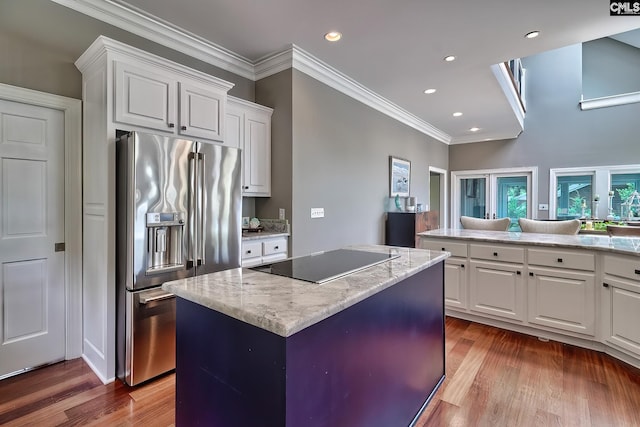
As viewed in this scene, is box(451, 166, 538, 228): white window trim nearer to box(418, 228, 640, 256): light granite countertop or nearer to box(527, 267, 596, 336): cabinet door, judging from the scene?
box(418, 228, 640, 256): light granite countertop

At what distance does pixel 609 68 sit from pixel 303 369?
797 centimetres

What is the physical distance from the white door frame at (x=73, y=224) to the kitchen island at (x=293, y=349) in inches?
69.4

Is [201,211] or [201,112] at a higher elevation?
[201,112]

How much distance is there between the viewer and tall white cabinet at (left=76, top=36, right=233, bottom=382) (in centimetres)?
212

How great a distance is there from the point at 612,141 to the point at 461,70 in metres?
4.14

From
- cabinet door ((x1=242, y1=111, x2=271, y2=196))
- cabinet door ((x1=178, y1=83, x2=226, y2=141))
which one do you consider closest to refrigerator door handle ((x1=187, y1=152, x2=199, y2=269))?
cabinet door ((x1=178, y1=83, x2=226, y2=141))

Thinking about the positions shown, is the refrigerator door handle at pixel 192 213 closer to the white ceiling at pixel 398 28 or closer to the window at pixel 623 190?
the white ceiling at pixel 398 28

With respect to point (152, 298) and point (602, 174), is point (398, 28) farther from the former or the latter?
point (602, 174)

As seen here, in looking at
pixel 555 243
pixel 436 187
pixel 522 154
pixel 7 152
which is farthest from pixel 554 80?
pixel 7 152

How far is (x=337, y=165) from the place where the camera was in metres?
3.88

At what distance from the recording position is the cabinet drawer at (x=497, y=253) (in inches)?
112

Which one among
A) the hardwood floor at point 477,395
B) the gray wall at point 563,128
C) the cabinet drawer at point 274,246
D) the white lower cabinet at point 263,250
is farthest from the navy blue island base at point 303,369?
the gray wall at point 563,128

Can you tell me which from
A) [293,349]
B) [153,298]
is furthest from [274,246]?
[293,349]

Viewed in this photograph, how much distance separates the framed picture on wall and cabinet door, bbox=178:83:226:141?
3013 mm
